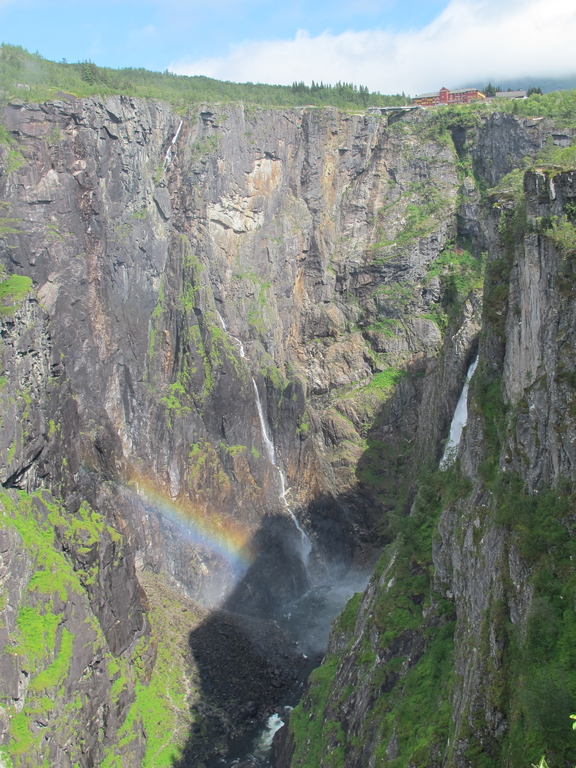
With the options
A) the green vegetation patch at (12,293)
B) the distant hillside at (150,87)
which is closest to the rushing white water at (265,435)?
the green vegetation patch at (12,293)

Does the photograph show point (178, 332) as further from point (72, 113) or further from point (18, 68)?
point (18, 68)

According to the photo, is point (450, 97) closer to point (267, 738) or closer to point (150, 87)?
point (150, 87)

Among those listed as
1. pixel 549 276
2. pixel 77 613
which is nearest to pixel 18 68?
pixel 77 613

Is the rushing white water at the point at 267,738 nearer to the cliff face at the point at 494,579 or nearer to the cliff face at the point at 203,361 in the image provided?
the cliff face at the point at 494,579

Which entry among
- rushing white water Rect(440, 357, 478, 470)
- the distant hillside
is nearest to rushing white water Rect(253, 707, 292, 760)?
rushing white water Rect(440, 357, 478, 470)

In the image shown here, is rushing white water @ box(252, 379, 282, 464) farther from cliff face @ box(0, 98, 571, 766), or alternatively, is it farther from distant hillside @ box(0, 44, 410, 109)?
distant hillside @ box(0, 44, 410, 109)

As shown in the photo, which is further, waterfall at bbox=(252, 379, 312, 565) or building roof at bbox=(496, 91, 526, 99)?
building roof at bbox=(496, 91, 526, 99)
